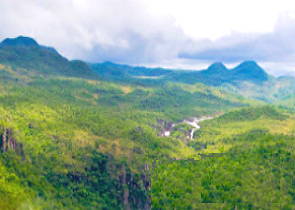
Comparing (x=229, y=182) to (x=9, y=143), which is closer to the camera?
(x=229, y=182)

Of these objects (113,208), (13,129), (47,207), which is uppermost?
(13,129)

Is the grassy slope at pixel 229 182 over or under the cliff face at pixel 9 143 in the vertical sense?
under

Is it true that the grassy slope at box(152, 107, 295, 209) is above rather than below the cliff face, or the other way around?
below

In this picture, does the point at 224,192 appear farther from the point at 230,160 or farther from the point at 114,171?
the point at 114,171

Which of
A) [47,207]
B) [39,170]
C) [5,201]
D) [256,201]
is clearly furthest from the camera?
[39,170]

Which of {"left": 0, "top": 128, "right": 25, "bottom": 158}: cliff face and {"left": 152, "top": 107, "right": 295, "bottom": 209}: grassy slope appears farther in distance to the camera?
{"left": 0, "top": 128, "right": 25, "bottom": 158}: cliff face

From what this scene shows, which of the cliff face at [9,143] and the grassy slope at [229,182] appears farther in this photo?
the cliff face at [9,143]

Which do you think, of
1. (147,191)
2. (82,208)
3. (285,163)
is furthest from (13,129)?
(285,163)

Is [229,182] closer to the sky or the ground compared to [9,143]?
closer to the ground
